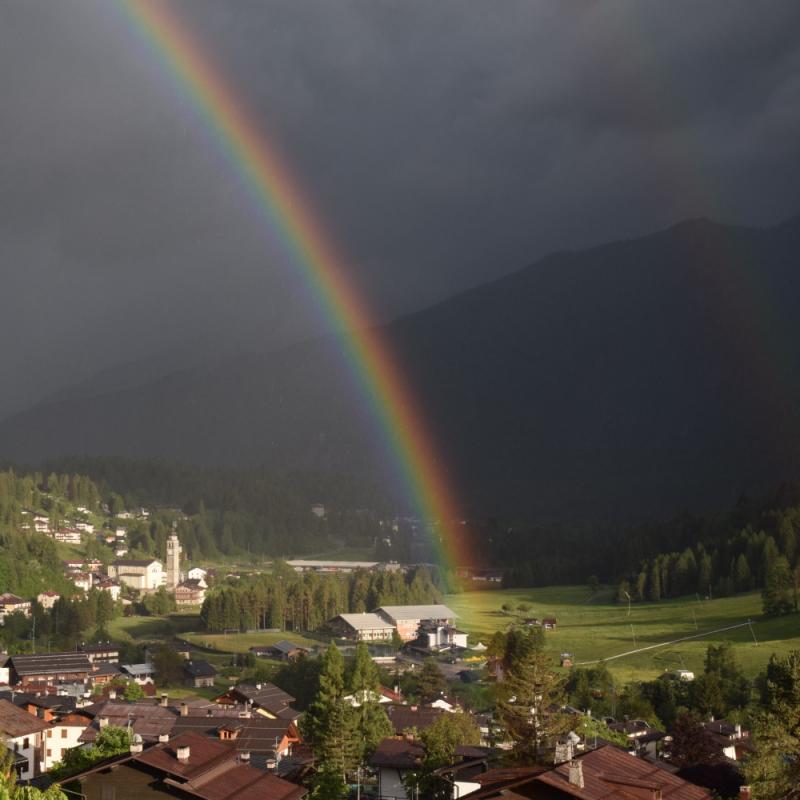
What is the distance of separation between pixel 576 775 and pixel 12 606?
9110 cm

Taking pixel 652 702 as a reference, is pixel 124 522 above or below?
above

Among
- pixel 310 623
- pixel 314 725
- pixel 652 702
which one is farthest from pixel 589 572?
pixel 314 725

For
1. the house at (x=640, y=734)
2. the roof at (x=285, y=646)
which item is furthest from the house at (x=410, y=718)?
the roof at (x=285, y=646)

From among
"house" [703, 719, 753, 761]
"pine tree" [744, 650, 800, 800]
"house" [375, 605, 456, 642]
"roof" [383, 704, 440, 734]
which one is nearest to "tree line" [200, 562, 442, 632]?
"house" [375, 605, 456, 642]

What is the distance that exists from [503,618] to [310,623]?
59.9 ft

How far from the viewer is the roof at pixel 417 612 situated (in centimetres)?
10388

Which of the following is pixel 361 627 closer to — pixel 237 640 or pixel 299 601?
pixel 299 601

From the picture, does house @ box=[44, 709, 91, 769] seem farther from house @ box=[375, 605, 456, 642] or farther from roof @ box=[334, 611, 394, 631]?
house @ box=[375, 605, 456, 642]

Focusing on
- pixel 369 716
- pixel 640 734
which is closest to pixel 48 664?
pixel 369 716

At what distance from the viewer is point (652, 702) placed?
53438 mm

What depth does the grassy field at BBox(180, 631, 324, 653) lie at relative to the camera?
287ft

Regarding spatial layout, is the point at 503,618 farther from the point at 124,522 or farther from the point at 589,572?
→ the point at 124,522

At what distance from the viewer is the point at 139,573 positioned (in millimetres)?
150375

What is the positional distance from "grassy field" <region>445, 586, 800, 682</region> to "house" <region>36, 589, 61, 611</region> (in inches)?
1561
